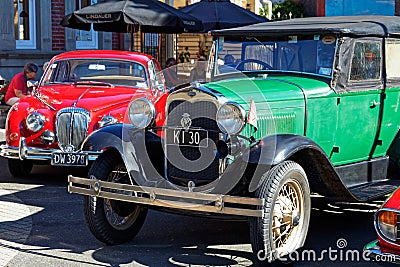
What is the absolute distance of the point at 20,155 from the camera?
8266 mm

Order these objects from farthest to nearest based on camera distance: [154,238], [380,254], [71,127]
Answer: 1. [71,127]
2. [154,238]
3. [380,254]

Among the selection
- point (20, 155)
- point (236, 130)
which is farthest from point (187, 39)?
point (236, 130)

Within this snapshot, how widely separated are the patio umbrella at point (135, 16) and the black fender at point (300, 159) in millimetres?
7052

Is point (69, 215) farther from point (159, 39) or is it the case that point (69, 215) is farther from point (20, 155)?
point (159, 39)

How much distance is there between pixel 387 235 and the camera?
14.3 feet

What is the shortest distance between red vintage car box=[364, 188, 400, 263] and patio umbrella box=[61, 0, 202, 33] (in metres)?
8.33

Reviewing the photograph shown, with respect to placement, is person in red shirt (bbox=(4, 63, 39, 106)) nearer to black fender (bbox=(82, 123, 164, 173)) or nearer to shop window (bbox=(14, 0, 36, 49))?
black fender (bbox=(82, 123, 164, 173))

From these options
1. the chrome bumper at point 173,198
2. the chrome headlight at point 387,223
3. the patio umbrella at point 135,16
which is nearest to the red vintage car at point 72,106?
the chrome bumper at point 173,198

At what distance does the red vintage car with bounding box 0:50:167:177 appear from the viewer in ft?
26.7

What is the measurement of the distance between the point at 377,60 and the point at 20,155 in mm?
4357

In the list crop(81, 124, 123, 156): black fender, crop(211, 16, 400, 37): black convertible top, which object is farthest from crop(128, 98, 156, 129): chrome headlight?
crop(211, 16, 400, 37): black convertible top

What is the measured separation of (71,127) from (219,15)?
659 centimetres

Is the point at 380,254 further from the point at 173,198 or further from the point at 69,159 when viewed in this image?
the point at 69,159

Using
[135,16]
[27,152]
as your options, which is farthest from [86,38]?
[27,152]
